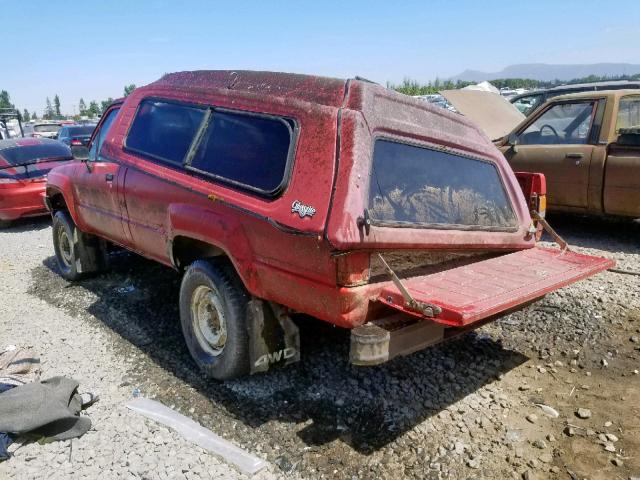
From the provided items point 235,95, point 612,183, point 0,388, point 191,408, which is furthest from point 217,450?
point 612,183

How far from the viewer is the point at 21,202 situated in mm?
9367

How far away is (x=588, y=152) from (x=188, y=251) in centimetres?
521

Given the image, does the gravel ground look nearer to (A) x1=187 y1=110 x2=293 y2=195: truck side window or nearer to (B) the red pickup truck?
(B) the red pickup truck

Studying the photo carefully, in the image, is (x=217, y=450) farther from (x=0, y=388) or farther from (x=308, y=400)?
(x=0, y=388)

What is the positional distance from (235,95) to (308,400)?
6.83 ft

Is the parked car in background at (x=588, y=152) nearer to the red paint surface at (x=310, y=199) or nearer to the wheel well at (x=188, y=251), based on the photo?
the red paint surface at (x=310, y=199)

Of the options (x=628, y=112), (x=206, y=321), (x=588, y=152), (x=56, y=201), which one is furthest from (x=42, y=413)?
(x=628, y=112)

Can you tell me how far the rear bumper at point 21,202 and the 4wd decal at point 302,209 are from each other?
810cm

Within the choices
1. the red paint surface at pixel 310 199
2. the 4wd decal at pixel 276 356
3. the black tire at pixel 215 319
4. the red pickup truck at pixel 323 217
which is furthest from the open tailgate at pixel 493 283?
the black tire at pixel 215 319

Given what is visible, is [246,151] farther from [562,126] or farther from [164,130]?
[562,126]

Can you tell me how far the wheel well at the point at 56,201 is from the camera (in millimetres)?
6072

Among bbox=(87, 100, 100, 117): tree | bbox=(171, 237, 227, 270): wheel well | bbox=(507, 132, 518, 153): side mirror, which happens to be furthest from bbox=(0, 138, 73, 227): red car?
bbox=(87, 100, 100, 117): tree

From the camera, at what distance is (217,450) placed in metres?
2.86

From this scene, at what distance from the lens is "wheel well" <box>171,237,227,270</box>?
3.73 metres
